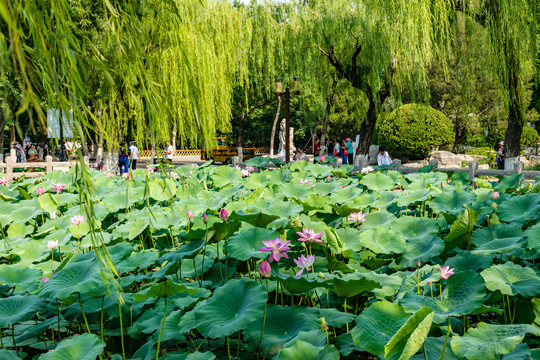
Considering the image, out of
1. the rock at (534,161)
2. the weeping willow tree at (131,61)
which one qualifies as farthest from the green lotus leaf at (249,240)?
the rock at (534,161)

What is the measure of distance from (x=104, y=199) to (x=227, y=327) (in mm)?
2372

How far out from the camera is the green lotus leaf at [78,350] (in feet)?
4.25

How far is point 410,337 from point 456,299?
0.49 m

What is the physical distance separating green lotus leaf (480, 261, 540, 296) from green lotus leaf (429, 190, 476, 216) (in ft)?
2.79

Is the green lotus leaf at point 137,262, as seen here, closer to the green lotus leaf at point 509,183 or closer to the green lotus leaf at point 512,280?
the green lotus leaf at point 512,280

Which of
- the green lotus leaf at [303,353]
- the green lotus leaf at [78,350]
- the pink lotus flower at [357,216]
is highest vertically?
the pink lotus flower at [357,216]

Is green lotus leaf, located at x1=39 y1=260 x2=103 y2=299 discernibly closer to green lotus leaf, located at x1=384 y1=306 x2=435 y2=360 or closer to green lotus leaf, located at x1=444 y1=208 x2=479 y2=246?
green lotus leaf, located at x1=384 y1=306 x2=435 y2=360

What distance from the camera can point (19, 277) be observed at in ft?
6.34

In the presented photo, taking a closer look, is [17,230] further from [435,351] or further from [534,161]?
[534,161]

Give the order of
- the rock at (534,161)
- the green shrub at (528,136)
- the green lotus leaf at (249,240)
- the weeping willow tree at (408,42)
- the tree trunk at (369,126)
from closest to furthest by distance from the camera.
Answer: the green lotus leaf at (249,240)
the weeping willow tree at (408,42)
the tree trunk at (369,126)
the rock at (534,161)
the green shrub at (528,136)

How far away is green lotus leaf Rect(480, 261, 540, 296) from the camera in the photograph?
139cm

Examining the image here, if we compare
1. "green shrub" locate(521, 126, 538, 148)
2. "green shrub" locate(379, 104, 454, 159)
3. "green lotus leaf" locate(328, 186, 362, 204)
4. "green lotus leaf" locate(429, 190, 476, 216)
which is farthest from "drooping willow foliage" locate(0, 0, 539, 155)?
"green shrub" locate(521, 126, 538, 148)

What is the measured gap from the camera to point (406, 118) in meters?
13.9

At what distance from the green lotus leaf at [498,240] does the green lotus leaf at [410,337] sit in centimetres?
82
